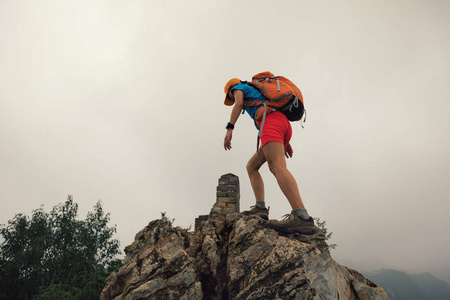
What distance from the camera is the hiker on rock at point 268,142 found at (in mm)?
3055

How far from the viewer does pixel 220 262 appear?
3150 millimetres

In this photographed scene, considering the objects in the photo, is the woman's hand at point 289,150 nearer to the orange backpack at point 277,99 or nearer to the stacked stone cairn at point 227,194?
the orange backpack at point 277,99

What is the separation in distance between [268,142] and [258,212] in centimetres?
115

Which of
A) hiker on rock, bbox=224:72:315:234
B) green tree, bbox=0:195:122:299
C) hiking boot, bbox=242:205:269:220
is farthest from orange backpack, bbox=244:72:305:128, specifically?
green tree, bbox=0:195:122:299

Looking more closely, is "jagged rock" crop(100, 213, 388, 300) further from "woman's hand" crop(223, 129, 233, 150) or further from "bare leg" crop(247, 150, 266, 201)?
"woman's hand" crop(223, 129, 233, 150)

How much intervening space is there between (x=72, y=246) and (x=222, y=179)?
16.2 m

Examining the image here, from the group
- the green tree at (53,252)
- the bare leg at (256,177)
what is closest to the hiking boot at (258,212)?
the bare leg at (256,177)

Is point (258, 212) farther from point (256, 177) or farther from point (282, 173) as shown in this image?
point (282, 173)

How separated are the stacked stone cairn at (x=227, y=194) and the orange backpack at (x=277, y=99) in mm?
6067

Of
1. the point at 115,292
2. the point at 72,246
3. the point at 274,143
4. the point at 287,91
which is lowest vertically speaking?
the point at 115,292

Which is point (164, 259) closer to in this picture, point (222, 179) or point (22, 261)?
point (222, 179)

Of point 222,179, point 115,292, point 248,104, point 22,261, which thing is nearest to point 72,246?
point 22,261

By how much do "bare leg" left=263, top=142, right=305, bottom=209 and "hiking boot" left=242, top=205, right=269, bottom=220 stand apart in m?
0.60

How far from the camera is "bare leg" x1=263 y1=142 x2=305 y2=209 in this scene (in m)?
3.03
